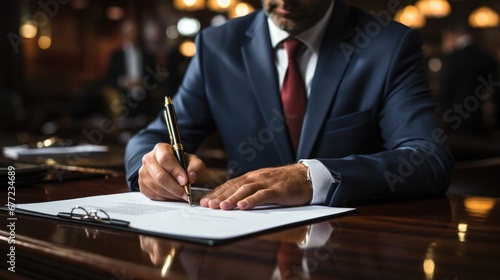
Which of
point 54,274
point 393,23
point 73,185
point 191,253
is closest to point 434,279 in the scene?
point 191,253

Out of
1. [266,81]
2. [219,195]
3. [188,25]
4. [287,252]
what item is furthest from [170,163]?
[188,25]

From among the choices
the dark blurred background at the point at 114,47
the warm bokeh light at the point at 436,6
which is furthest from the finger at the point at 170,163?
the warm bokeh light at the point at 436,6

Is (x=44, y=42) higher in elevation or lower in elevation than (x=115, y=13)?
lower

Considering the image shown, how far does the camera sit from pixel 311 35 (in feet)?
5.89

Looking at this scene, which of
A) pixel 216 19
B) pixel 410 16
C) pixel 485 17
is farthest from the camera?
pixel 216 19

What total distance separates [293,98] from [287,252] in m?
1.01

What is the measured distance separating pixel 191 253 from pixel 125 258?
8cm

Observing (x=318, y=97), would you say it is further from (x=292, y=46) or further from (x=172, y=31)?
(x=172, y=31)

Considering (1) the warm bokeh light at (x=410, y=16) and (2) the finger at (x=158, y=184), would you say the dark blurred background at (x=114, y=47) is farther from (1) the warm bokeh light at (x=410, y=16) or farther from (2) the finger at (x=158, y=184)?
(2) the finger at (x=158, y=184)

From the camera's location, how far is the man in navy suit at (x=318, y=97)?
1.50m

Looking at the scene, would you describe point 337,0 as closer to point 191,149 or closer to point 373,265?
point 191,149

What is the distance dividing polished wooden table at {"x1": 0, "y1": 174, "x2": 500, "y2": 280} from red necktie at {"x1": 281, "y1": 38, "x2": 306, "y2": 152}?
0.71m

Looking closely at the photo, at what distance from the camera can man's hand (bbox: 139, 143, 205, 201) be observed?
A: 1.18 m

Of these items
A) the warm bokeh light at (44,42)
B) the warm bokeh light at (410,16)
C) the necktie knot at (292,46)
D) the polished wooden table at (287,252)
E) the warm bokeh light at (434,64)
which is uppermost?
the warm bokeh light at (410,16)
